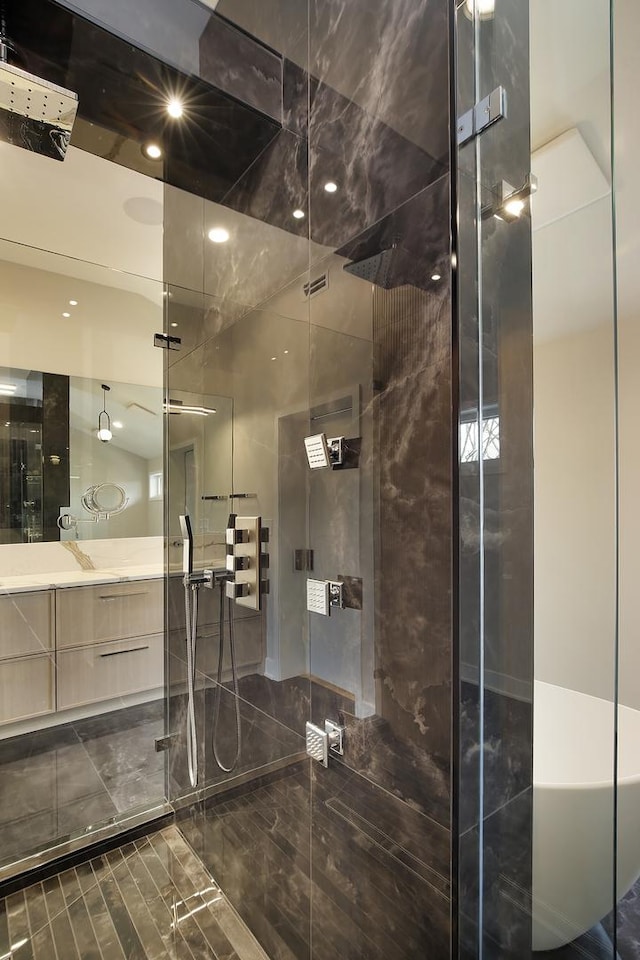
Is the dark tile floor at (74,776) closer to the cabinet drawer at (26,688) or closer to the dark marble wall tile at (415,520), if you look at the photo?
the cabinet drawer at (26,688)

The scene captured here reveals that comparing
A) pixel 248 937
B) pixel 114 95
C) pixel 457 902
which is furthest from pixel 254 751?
pixel 114 95

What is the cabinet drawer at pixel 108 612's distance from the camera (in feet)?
8.28

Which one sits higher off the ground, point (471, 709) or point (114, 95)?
point (114, 95)

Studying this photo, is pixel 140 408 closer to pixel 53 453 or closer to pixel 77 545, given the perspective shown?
pixel 53 453

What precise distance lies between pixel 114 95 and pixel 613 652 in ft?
7.45

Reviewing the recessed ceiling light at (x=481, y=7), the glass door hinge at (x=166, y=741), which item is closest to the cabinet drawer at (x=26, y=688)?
the glass door hinge at (x=166, y=741)

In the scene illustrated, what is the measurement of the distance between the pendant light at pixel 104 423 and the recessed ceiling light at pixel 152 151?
120 centimetres

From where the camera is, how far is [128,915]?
1702mm

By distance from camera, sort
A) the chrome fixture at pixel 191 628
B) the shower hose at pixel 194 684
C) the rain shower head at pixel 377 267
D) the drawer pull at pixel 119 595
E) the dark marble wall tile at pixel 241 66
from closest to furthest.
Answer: the rain shower head at pixel 377 267
the dark marble wall tile at pixel 241 66
the shower hose at pixel 194 684
the chrome fixture at pixel 191 628
the drawer pull at pixel 119 595

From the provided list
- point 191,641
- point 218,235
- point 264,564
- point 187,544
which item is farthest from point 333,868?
point 218,235

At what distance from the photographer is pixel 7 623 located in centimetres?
234

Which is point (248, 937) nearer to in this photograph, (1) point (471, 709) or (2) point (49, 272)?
(1) point (471, 709)

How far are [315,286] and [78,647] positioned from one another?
2.29 meters

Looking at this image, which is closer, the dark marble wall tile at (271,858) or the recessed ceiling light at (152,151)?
the dark marble wall tile at (271,858)
